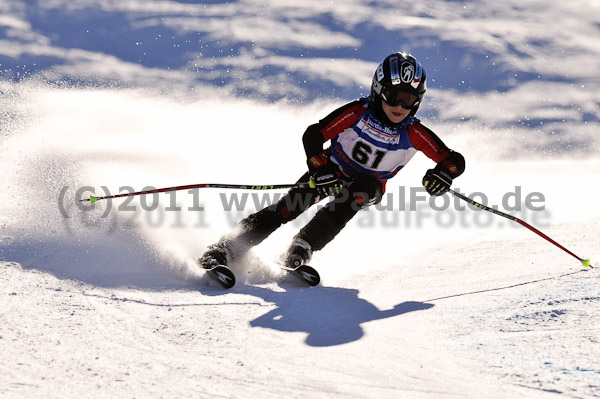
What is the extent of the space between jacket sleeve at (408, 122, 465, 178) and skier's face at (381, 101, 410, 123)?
18cm

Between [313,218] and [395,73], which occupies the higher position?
[395,73]

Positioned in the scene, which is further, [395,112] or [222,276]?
[395,112]

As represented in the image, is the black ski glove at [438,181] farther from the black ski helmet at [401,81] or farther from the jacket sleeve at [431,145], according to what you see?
the black ski helmet at [401,81]

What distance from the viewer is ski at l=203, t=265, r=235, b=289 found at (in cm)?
423

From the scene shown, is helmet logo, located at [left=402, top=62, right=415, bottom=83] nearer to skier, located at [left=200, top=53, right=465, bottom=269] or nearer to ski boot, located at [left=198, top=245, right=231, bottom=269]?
skier, located at [left=200, top=53, right=465, bottom=269]

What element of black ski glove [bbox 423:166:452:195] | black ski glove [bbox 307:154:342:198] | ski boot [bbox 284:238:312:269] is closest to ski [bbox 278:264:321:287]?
ski boot [bbox 284:238:312:269]

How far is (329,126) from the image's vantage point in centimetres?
520

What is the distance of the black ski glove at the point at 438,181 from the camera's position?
4.87 metres

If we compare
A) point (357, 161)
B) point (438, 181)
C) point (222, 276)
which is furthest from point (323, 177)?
point (222, 276)

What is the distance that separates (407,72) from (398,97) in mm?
241

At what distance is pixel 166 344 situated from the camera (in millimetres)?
2949

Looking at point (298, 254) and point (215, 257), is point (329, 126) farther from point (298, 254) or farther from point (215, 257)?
point (215, 257)

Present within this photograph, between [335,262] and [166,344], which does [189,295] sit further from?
[335,262]

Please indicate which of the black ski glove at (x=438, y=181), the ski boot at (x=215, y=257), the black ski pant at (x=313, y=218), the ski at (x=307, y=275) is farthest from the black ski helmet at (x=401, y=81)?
the ski boot at (x=215, y=257)
